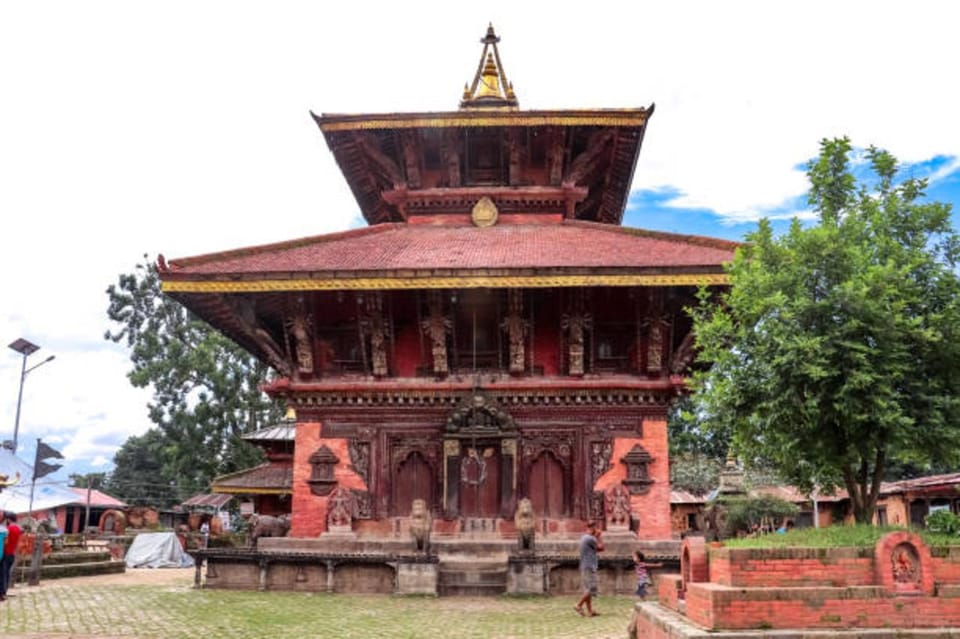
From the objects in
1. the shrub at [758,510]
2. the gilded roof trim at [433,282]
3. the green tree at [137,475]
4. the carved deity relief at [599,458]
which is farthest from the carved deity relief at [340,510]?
the green tree at [137,475]

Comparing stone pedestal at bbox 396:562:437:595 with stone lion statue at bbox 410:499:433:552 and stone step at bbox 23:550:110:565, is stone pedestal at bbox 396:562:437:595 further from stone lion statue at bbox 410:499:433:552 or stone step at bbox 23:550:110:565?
stone step at bbox 23:550:110:565

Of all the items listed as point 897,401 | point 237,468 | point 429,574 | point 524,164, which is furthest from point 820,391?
point 237,468

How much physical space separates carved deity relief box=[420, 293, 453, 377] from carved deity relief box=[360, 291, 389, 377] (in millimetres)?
886

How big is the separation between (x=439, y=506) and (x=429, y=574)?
7.29ft

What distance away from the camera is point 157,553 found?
27219 mm

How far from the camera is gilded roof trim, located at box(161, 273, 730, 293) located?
50.8 feet

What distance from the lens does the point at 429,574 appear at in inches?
584

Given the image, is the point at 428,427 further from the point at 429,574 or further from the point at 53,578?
the point at 53,578

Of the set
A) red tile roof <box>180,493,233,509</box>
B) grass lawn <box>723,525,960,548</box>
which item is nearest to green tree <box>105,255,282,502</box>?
red tile roof <box>180,493,233,509</box>

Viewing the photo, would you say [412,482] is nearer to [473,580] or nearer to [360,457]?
[360,457]

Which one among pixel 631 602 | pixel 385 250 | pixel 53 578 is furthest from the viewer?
pixel 53 578

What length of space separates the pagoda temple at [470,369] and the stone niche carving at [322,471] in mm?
34

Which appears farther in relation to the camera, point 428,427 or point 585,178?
point 585,178

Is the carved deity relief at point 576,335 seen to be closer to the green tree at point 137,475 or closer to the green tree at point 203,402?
the green tree at point 203,402
